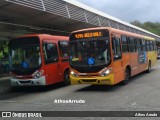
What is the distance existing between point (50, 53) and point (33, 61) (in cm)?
103

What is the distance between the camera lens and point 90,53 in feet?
44.9

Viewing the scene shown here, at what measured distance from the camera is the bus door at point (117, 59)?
45.3ft

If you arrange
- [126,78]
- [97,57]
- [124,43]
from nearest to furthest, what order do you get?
[97,57], [126,78], [124,43]

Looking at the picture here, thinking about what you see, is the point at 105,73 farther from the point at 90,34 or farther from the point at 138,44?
the point at 138,44

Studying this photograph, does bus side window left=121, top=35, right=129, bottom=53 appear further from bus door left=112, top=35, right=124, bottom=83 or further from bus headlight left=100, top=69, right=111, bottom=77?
bus headlight left=100, top=69, right=111, bottom=77

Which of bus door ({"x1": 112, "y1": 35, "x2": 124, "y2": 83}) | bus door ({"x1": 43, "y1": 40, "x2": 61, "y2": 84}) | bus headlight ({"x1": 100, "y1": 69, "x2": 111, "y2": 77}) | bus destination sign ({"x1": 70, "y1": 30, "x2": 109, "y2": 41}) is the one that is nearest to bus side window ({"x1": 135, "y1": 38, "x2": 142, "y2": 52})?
bus door ({"x1": 112, "y1": 35, "x2": 124, "y2": 83})

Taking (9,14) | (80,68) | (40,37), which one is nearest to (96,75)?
(80,68)

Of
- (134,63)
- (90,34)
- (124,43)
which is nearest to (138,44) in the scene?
(134,63)

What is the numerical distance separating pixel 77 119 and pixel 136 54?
11.0m

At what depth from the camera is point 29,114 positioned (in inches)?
347

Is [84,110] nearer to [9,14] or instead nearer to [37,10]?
[37,10]

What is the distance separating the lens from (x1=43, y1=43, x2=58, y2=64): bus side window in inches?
592

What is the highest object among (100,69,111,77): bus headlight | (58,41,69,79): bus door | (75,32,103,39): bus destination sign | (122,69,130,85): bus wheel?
(75,32,103,39): bus destination sign

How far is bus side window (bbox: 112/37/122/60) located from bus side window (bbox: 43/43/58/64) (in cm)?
323
